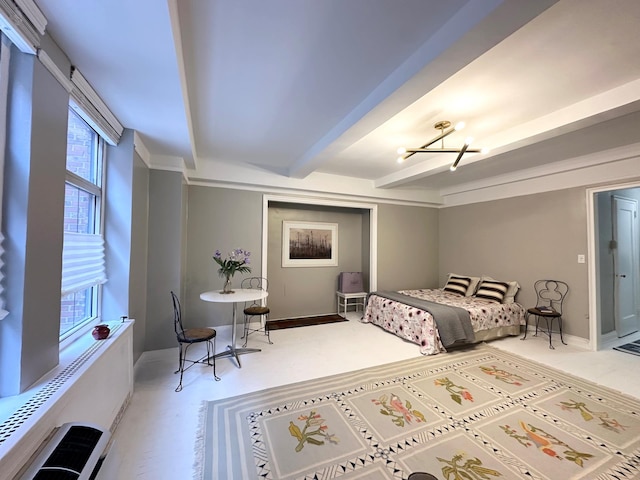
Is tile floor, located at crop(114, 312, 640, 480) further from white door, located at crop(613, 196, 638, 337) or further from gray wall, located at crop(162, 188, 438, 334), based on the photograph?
gray wall, located at crop(162, 188, 438, 334)

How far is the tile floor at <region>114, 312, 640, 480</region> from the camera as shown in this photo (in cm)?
170

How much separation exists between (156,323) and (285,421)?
2.08 meters

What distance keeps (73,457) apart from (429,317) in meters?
3.48

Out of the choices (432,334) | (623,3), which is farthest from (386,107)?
(432,334)

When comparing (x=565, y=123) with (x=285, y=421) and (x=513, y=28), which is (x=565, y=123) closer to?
(x=513, y=28)

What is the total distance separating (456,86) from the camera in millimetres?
2066

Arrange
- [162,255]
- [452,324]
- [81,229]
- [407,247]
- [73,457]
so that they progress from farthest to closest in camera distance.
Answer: [407,247]
[452,324]
[162,255]
[81,229]
[73,457]

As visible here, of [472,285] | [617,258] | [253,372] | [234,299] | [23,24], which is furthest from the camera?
[472,285]

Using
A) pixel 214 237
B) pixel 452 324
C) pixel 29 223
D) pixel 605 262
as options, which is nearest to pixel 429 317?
pixel 452 324

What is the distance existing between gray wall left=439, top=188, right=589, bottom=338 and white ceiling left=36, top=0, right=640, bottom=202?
1.11 m

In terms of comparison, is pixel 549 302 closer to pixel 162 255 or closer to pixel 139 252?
pixel 162 255

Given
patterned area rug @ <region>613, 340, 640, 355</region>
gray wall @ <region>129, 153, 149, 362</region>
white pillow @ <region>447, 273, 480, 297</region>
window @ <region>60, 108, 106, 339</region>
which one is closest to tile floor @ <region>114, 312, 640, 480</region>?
patterned area rug @ <region>613, 340, 640, 355</region>

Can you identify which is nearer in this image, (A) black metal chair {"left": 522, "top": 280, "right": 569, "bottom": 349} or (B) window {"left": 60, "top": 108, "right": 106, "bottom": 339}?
(B) window {"left": 60, "top": 108, "right": 106, "bottom": 339}

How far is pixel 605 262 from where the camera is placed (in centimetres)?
379
